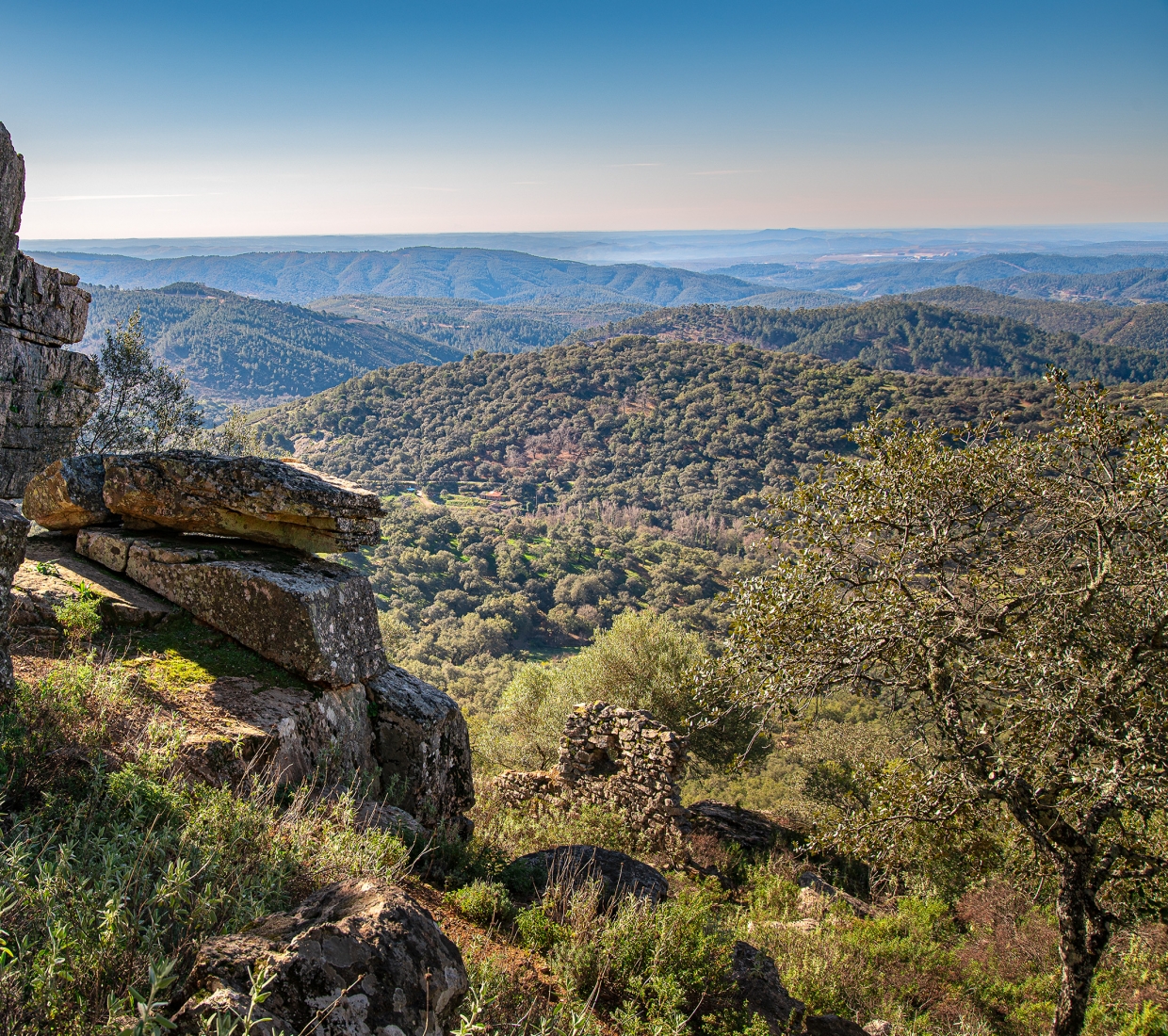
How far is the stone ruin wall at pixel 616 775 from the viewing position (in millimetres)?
11062

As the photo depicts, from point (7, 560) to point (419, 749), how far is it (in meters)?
4.02

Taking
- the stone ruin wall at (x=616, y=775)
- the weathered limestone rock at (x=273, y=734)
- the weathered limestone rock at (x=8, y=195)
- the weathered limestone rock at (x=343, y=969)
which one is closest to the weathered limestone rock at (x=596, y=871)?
the weathered limestone rock at (x=273, y=734)

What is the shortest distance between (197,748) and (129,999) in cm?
303

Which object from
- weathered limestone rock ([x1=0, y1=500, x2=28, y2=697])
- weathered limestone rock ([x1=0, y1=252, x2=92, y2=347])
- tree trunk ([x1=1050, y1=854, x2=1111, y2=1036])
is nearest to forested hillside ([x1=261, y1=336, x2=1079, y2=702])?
weathered limestone rock ([x1=0, y1=252, x2=92, y2=347])

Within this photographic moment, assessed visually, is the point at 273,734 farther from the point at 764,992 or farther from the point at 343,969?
the point at 764,992

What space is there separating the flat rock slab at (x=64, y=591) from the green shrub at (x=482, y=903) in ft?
13.7

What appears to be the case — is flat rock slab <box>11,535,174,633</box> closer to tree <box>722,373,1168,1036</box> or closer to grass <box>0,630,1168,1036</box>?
grass <box>0,630,1168,1036</box>

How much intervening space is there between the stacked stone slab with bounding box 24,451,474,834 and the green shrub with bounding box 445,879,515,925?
1459 mm

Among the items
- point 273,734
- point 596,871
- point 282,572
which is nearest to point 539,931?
point 596,871

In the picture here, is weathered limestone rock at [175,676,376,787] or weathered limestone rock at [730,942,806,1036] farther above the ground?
weathered limestone rock at [175,676,376,787]

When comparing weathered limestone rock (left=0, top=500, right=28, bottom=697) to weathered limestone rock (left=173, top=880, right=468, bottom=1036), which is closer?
weathered limestone rock (left=173, top=880, right=468, bottom=1036)

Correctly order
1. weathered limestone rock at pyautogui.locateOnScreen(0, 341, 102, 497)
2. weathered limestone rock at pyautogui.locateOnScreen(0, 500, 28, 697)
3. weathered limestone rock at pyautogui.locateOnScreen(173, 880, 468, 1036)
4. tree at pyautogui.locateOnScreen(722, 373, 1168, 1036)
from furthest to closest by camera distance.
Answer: weathered limestone rock at pyautogui.locateOnScreen(0, 341, 102, 497) → tree at pyautogui.locateOnScreen(722, 373, 1168, 1036) → weathered limestone rock at pyautogui.locateOnScreen(0, 500, 28, 697) → weathered limestone rock at pyautogui.locateOnScreen(173, 880, 468, 1036)

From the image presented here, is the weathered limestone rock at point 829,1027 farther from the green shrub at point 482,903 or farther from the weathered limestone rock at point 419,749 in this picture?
the weathered limestone rock at point 419,749

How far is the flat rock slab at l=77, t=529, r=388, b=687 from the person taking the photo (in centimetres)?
658
